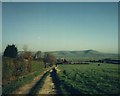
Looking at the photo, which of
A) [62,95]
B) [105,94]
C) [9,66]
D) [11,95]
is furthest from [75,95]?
[9,66]

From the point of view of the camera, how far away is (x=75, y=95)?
14.8 meters

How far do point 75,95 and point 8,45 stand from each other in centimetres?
2819

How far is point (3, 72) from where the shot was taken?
70.5ft

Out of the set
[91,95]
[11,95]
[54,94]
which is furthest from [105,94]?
[11,95]

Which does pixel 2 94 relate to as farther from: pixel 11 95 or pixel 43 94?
pixel 43 94

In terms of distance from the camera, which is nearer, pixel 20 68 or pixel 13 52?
pixel 20 68

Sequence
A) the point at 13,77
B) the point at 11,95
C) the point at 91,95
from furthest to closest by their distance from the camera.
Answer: the point at 13,77 < the point at 11,95 < the point at 91,95

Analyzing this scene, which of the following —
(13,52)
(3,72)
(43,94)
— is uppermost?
(13,52)

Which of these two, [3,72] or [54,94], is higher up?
[3,72]

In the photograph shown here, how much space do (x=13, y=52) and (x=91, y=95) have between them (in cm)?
2768

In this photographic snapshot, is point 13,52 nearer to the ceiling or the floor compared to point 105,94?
nearer to the ceiling

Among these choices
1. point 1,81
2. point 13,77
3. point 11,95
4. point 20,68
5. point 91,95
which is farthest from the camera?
point 20,68

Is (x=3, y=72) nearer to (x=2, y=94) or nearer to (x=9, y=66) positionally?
(x=9, y=66)

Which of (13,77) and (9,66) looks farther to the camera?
(13,77)
